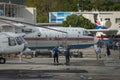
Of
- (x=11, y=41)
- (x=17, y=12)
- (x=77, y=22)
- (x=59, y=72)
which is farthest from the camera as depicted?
(x=17, y=12)

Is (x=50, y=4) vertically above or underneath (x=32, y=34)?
above

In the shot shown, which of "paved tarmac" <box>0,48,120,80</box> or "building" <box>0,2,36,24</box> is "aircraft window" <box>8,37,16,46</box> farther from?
"building" <box>0,2,36,24</box>

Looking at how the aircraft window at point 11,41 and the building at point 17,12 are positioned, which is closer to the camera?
the aircraft window at point 11,41

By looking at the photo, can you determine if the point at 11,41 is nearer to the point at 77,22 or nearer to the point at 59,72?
the point at 59,72

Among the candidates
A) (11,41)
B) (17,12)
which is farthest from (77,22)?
(11,41)

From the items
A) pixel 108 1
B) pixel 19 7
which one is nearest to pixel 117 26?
pixel 19 7

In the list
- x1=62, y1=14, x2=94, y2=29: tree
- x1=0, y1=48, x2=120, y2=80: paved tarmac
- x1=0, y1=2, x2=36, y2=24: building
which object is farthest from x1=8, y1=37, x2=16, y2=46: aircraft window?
x1=62, y1=14, x2=94, y2=29: tree

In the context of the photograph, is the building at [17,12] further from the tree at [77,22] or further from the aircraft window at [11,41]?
the aircraft window at [11,41]

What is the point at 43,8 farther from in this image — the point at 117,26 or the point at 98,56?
the point at 98,56

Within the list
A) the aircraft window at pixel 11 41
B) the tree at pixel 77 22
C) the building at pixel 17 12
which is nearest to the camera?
the aircraft window at pixel 11 41

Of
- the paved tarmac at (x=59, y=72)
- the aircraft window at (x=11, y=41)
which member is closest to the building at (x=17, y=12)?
the aircraft window at (x=11, y=41)

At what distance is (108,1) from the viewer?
113 metres

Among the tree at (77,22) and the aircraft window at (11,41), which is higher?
the tree at (77,22)

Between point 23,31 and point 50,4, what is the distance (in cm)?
6484
